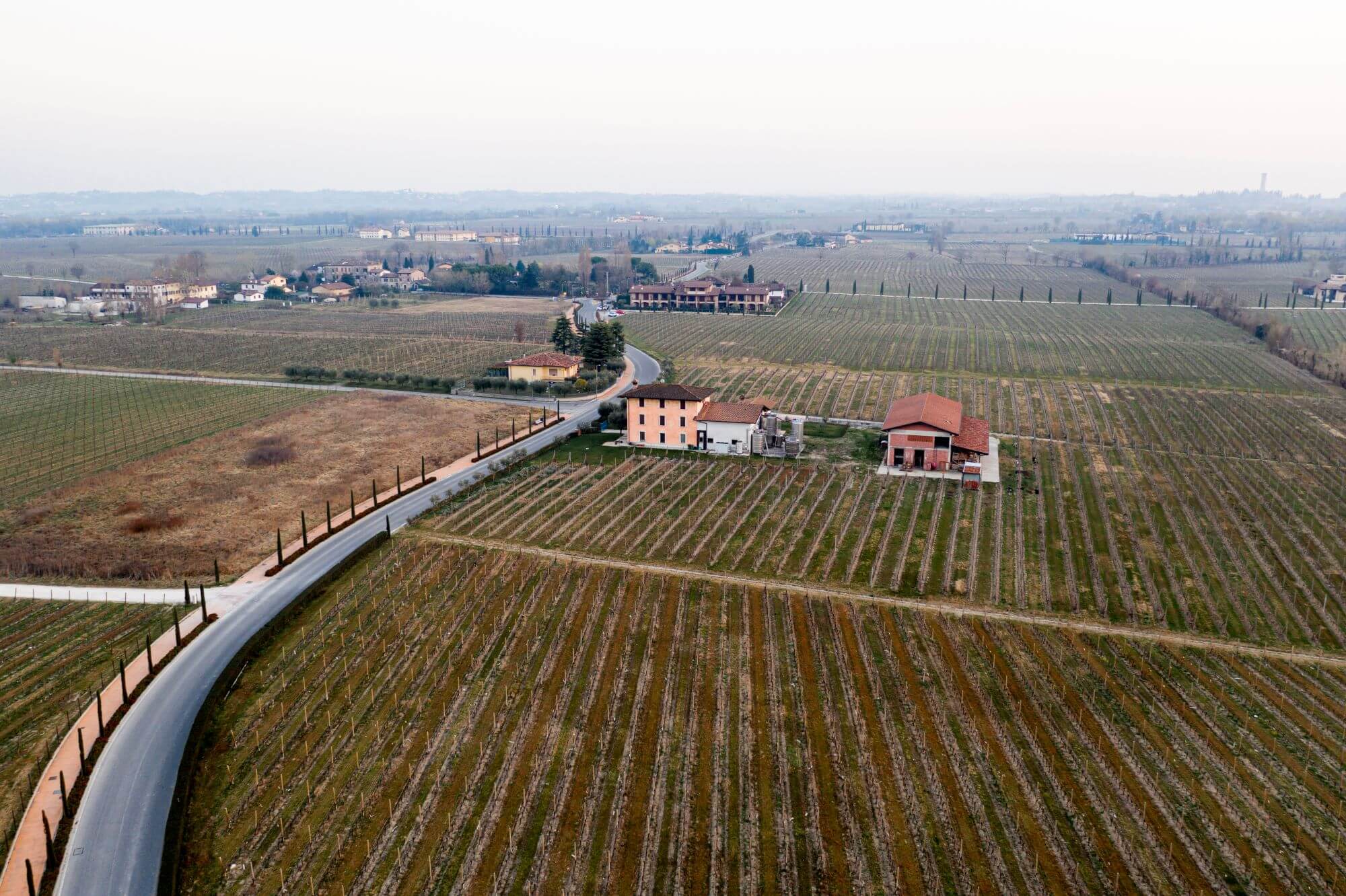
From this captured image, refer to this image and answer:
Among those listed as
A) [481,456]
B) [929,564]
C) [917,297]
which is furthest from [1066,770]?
[917,297]

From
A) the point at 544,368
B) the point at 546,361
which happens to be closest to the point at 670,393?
the point at 544,368

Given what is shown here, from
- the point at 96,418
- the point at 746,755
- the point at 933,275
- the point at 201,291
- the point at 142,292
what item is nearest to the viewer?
the point at 746,755

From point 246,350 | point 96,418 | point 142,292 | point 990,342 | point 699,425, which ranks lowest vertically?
point 96,418

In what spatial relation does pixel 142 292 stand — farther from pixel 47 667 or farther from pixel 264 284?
pixel 47 667

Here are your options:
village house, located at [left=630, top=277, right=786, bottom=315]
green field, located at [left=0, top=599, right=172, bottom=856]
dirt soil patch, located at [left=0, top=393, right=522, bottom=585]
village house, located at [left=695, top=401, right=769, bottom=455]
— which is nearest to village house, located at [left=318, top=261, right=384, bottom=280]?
village house, located at [left=630, top=277, right=786, bottom=315]

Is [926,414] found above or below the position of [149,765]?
above

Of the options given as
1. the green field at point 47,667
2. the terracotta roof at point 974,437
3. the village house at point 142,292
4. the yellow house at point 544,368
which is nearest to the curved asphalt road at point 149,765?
the green field at point 47,667

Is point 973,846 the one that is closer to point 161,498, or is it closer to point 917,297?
point 161,498
